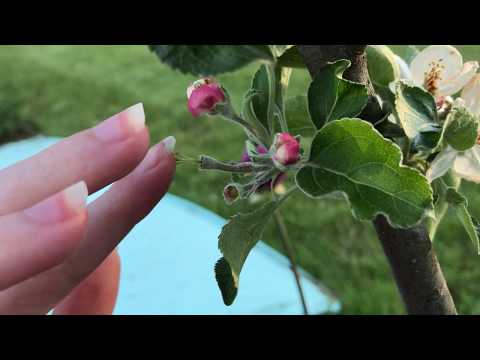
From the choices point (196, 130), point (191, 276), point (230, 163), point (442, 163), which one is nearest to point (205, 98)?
point (230, 163)

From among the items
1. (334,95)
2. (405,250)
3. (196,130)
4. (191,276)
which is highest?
(334,95)

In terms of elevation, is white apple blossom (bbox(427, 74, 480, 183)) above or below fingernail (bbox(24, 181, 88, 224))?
below

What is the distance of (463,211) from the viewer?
40 cm

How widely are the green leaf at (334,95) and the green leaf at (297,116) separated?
0.23 feet

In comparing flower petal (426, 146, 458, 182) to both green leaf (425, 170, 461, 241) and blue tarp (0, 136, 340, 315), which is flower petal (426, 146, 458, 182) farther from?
blue tarp (0, 136, 340, 315)

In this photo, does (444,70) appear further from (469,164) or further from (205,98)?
(205,98)

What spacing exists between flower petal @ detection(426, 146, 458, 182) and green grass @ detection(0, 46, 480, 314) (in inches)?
38.5

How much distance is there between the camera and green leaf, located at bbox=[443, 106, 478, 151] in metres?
0.39

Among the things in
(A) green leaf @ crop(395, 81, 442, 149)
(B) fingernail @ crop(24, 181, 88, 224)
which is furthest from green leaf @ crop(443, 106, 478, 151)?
(B) fingernail @ crop(24, 181, 88, 224)

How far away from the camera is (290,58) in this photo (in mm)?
403

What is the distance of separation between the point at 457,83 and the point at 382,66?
0.18 feet
